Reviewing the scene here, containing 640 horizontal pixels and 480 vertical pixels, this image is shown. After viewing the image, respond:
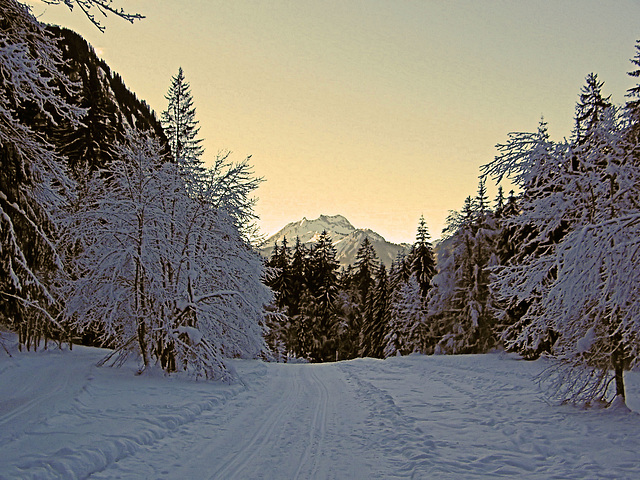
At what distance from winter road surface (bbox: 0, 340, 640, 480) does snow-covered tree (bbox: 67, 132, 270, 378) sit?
160cm

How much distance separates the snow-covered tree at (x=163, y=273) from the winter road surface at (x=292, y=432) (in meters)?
1.60

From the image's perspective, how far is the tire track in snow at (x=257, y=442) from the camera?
5.94 m

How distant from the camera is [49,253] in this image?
335 inches

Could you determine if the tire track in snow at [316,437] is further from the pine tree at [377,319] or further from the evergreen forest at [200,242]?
the pine tree at [377,319]

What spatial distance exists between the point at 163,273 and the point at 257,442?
30.0ft

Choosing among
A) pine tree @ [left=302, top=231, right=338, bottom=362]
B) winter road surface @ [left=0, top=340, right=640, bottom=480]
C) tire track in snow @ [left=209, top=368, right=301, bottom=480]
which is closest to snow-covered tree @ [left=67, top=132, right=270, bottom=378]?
winter road surface @ [left=0, top=340, right=640, bottom=480]

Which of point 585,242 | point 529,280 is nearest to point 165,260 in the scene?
point 529,280

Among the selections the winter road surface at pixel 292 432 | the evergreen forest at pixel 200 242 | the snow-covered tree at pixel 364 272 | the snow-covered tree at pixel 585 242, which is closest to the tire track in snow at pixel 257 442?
the winter road surface at pixel 292 432

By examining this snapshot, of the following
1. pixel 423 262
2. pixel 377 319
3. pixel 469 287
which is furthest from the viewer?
pixel 377 319

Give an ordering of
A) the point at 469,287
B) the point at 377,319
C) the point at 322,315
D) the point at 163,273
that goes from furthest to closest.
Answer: the point at 377,319, the point at 322,315, the point at 469,287, the point at 163,273

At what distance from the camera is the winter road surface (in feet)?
19.8

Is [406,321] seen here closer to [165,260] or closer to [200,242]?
[200,242]

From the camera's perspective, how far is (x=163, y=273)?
49.4ft

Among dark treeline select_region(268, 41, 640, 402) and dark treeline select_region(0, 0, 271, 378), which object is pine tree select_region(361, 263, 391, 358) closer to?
dark treeline select_region(268, 41, 640, 402)
